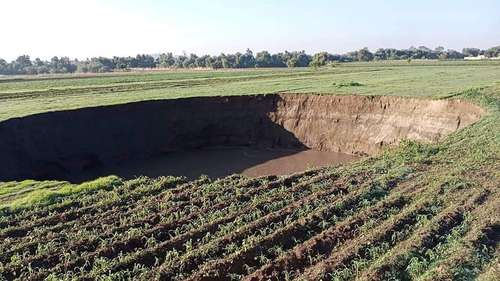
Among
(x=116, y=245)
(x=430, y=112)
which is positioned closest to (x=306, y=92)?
(x=430, y=112)

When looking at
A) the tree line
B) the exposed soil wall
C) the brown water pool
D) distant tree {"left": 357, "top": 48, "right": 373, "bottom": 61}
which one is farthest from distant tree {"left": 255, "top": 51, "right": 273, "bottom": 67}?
the brown water pool

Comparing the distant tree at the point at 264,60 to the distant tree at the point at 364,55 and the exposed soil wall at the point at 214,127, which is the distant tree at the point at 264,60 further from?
the exposed soil wall at the point at 214,127

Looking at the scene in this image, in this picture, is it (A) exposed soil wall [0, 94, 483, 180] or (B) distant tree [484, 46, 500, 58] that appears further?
(B) distant tree [484, 46, 500, 58]

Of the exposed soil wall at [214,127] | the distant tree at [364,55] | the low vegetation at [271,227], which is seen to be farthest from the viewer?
the distant tree at [364,55]

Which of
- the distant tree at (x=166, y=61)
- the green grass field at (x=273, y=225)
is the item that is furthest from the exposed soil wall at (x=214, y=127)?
the distant tree at (x=166, y=61)

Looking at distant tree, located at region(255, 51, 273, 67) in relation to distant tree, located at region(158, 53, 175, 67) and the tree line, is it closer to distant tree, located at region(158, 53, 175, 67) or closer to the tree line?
the tree line

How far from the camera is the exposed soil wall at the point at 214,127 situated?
81.8 ft

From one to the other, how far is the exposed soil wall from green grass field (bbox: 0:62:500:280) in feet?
30.8

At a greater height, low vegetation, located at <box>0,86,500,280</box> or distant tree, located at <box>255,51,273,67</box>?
distant tree, located at <box>255,51,273,67</box>

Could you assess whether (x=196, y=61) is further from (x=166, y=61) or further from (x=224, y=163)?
(x=224, y=163)

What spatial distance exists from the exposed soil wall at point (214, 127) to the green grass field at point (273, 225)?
9393 mm

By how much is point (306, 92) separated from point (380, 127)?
624 cm

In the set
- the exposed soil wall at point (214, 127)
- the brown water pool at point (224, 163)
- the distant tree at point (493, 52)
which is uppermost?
the distant tree at point (493, 52)

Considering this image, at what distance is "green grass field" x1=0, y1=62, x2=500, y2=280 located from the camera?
9.27 metres
